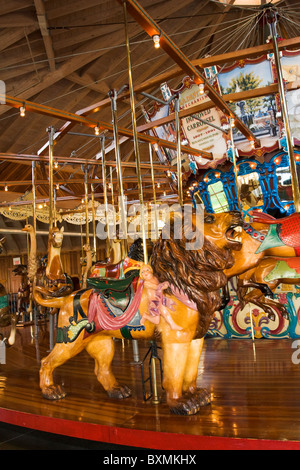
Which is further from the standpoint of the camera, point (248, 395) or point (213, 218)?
point (248, 395)

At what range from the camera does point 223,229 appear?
2.65m

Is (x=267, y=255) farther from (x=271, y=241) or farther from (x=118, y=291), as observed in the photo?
(x=118, y=291)

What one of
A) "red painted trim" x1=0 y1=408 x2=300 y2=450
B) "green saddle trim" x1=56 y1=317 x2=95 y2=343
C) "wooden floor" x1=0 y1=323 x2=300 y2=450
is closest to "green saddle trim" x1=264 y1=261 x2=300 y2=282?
"wooden floor" x1=0 y1=323 x2=300 y2=450

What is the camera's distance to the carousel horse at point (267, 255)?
3.70 metres

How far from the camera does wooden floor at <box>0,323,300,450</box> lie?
2213 millimetres

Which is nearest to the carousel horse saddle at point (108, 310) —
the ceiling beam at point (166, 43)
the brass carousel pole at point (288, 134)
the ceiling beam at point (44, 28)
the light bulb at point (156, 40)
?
the brass carousel pole at point (288, 134)

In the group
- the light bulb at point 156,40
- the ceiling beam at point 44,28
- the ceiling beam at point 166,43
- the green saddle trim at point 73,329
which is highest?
the ceiling beam at point 44,28

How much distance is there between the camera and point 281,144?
5.71 m

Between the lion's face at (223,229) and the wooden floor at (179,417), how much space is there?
43.2 inches

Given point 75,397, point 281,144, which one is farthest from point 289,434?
point 281,144

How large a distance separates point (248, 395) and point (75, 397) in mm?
1353

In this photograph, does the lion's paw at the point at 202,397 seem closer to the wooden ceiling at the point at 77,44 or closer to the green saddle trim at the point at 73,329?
the green saddle trim at the point at 73,329

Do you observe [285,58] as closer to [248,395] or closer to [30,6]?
[30,6]

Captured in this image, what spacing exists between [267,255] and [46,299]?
2.12m
